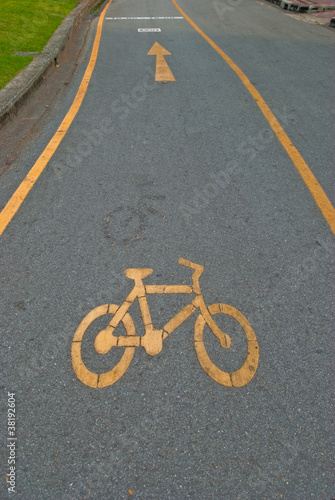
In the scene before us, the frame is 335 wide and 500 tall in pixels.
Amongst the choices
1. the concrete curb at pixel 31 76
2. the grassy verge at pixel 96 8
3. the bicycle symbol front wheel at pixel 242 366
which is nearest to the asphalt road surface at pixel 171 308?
the bicycle symbol front wheel at pixel 242 366

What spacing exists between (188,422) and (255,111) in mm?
4658

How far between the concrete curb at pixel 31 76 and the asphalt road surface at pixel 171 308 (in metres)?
0.60

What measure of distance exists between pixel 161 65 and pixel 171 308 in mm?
6171

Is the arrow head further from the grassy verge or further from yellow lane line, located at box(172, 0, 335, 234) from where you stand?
the grassy verge

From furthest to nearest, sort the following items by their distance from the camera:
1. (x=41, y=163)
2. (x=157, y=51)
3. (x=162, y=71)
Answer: (x=157, y=51) < (x=162, y=71) < (x=41, y=163)

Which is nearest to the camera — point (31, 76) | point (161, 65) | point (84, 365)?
point (84, 365)

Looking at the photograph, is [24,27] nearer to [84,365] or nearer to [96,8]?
[96,8]

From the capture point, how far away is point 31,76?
591cm

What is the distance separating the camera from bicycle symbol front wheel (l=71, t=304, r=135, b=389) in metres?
2.16

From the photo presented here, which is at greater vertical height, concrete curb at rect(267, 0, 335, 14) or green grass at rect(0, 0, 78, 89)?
concrete curb at rect(267, 0, 335, 14)

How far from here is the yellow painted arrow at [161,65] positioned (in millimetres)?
6496

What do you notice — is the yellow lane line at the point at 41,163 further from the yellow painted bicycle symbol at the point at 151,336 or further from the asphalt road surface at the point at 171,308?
the yellow painted bicycle symbol at the point at 151,336

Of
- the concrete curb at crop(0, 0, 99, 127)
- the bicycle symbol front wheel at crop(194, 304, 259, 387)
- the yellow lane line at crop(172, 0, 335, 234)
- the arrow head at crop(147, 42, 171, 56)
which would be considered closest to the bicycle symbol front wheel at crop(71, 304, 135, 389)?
the bicycle symbol front wheel at crop(194, 304, 259, 387)

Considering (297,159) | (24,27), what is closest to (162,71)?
(297,159)
